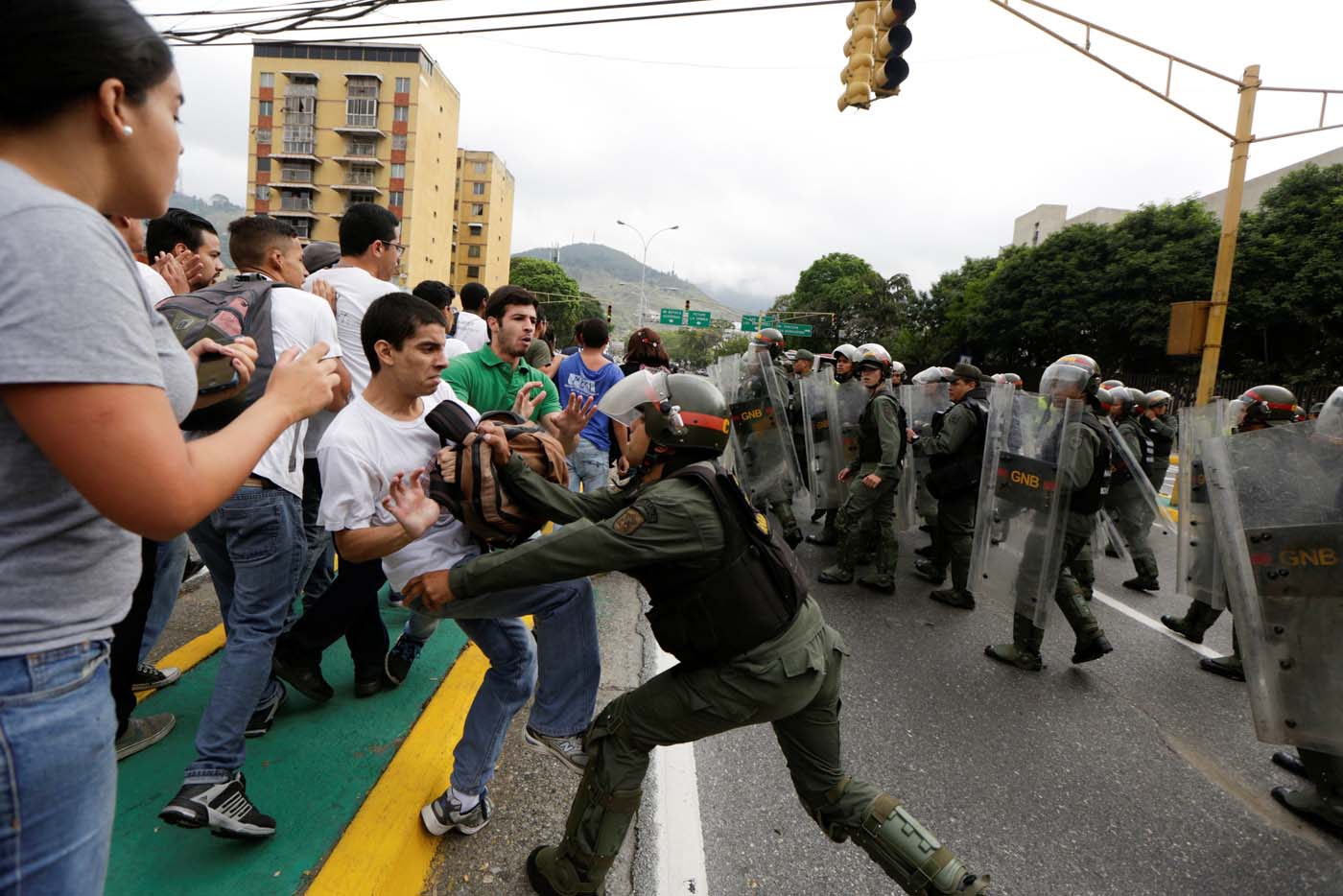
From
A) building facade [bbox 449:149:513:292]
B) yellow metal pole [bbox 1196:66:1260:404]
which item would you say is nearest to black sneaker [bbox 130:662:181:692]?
yellow metal pole [bbox 1196:66:1260:404]

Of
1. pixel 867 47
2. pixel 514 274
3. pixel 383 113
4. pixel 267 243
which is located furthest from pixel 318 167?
pixel 267 243

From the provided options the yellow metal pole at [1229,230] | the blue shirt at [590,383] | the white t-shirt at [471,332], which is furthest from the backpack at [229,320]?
the yellow metal pole at [1229,230]

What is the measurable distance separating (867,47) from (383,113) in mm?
51670

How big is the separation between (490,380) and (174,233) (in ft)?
5.14

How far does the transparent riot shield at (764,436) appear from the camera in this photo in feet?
22.2

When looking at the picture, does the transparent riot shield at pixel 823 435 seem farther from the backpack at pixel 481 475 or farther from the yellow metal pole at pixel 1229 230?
the yellow metal pole at pixel 1229 230

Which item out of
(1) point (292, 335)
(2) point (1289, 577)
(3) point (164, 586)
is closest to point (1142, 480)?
(2) point (1289, 577)

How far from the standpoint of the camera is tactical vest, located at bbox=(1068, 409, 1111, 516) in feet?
15.2

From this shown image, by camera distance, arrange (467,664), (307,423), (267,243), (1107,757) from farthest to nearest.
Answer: (467,664)
(1107,757)
(307,423)
(267,243)

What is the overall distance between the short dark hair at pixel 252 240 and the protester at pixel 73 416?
222 centimetres

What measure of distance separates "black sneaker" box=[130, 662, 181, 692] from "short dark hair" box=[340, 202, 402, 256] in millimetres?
2165

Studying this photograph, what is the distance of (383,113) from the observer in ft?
164

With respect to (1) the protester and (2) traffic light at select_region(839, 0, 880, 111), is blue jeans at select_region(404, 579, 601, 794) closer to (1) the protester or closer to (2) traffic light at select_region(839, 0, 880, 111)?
(1) the protester

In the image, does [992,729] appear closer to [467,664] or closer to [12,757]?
[467,664]
